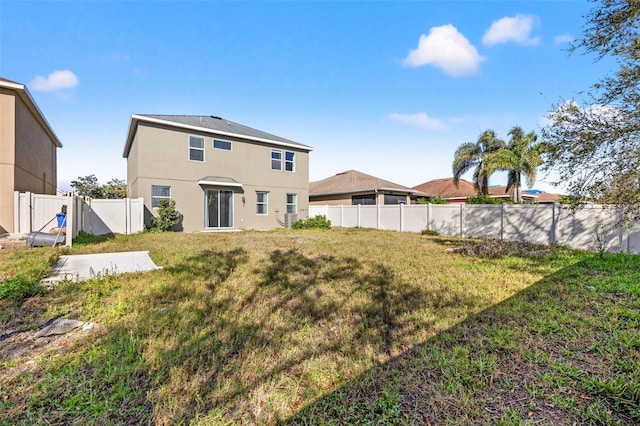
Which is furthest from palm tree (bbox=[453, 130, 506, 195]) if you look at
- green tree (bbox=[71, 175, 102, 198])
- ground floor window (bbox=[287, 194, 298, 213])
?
green tree (bbox=[71, 175, 102, 198])

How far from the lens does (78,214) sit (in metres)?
9.52

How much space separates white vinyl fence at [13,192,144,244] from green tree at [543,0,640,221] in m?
13.0

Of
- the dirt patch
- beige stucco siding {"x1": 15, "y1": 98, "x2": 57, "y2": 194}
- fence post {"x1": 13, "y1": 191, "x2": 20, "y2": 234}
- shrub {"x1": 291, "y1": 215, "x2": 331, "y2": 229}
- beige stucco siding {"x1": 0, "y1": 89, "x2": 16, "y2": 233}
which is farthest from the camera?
shrub {"x1": 291, "y1": 215, "x2": 331, "y2": 229}

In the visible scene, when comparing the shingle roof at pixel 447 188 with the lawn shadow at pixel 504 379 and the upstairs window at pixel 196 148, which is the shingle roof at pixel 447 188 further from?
the lawn shadow at pixel 504 379

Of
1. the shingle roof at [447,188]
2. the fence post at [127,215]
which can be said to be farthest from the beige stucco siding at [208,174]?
the shingle roof at [447,188]

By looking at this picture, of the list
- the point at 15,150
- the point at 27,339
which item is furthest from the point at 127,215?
the point at 27,339

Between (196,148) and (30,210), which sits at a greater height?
(196,148)

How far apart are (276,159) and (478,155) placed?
49.9ft

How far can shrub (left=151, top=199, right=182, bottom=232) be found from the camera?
1288cm

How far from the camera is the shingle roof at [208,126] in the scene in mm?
13211

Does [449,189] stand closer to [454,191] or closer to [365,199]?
[454,191]

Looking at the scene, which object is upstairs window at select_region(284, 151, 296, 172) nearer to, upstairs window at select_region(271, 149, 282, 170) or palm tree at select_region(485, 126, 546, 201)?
upstairs window at select_region(271, 149, 282, 170)

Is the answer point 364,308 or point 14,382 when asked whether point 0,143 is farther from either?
point 364,308

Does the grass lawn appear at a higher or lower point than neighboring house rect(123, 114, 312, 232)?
lower
